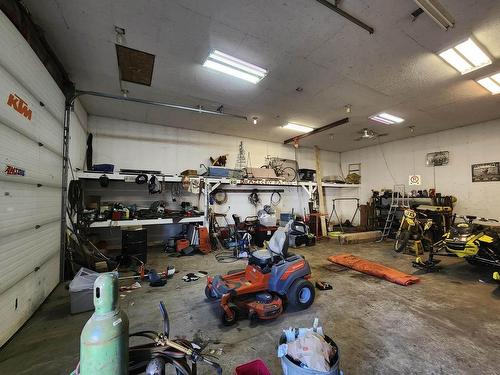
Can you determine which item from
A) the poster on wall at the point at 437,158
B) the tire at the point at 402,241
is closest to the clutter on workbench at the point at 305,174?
the tire at the point at 402,241

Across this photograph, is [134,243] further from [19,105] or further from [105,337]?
[105,337]

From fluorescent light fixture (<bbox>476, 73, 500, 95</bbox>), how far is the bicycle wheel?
5.22 meters

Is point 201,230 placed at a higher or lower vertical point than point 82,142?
lower

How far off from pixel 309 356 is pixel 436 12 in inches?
132

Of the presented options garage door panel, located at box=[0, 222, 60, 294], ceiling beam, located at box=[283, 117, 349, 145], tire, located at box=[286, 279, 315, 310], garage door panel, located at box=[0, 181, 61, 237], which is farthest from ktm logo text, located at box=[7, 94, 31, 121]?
ceiling beam, located at box=[283, 117, 349, 145]

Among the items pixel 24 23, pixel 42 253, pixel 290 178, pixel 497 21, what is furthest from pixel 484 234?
pixel 24 23

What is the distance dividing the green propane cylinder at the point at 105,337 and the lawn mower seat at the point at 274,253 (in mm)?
2143

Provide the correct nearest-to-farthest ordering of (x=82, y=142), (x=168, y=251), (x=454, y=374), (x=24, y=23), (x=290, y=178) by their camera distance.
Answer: (x=454, y=374) → (x=24, y=23) → (x=82, y=142) → (x=168, y=251) → (x=290, y=178)

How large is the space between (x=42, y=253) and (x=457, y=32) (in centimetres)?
601

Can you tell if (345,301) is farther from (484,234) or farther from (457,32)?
(457,32)

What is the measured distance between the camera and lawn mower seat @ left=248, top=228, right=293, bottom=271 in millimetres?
3105

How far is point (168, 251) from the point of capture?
18.5 feet

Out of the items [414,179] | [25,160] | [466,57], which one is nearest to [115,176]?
[25,160]

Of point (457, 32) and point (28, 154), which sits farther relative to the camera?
point (457, 32)
